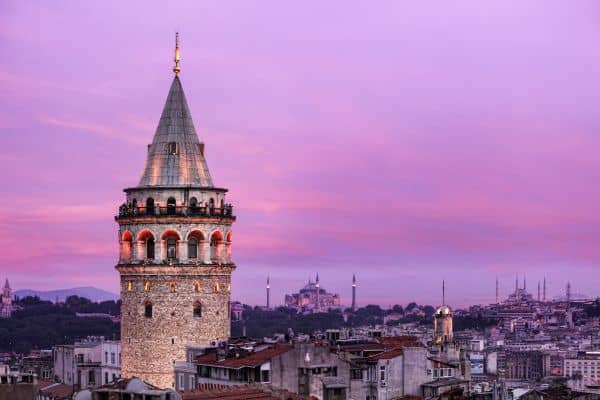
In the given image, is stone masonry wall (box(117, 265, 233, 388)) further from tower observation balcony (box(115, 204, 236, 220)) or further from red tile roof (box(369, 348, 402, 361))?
red tile roof (box(369, 348, 402, 361))

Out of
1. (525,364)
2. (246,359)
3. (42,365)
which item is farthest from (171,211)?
(525,364)

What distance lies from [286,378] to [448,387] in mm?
8521

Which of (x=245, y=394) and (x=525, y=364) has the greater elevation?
(x=245, y=394)

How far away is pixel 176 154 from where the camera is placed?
50625mm

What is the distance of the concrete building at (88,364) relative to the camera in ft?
202

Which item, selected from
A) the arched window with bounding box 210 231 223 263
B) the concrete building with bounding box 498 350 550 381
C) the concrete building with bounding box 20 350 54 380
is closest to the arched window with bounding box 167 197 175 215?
the arched window with bounding box 210 231 223 263

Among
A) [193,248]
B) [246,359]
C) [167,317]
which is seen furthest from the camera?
[193,248]

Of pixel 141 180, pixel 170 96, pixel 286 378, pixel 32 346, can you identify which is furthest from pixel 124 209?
pixel 32 346

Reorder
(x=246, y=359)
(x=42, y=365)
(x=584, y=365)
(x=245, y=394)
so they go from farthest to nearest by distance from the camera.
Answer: (x=584, y=365) → (x=42, y=365) → (x=246, y=359) → (x=245, y=394)

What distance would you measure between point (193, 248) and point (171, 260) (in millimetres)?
950

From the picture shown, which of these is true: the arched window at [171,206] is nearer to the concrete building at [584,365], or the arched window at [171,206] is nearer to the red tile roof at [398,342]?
the red tile roof at [398,342]

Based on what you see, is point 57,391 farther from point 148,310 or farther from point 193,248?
point 193,248

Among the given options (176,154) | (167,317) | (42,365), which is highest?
(176,154)

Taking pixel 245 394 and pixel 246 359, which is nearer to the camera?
pixel 245 394
